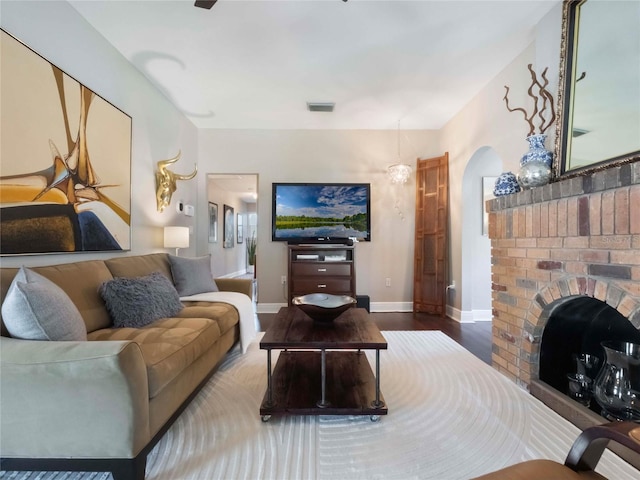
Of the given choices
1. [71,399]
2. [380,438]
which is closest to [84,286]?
[71,399]

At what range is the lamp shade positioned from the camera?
319cm

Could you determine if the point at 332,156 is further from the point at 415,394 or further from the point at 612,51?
the point at 415,394

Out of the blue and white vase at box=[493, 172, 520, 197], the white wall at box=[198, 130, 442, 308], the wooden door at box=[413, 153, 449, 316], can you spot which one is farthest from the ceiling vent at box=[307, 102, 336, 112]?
the blue and white vase at box=[493, 172, 520, 197]

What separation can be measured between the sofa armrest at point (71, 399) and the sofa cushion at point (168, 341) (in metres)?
0.16

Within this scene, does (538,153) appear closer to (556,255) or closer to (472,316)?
(556,255)

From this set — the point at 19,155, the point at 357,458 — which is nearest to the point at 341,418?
the point at 357,458

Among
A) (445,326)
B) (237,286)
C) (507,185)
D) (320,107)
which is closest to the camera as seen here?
(507,185)

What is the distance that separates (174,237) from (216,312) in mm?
1381

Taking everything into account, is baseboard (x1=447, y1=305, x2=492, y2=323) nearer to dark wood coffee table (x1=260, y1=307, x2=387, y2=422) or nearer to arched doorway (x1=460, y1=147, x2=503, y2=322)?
arched doorway (x1=460, y1=147, x2=503, y2=322)

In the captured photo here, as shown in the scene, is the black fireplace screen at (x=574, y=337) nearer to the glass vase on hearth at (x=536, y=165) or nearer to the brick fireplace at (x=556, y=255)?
the brick fireplace at (x=556, y=255)

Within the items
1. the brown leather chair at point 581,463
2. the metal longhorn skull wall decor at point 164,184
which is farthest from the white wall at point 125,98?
the brown leather chair at point 581,463

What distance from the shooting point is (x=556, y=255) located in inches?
70.1

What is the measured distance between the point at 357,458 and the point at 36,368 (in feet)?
4.52

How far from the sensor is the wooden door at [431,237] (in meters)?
4.06
